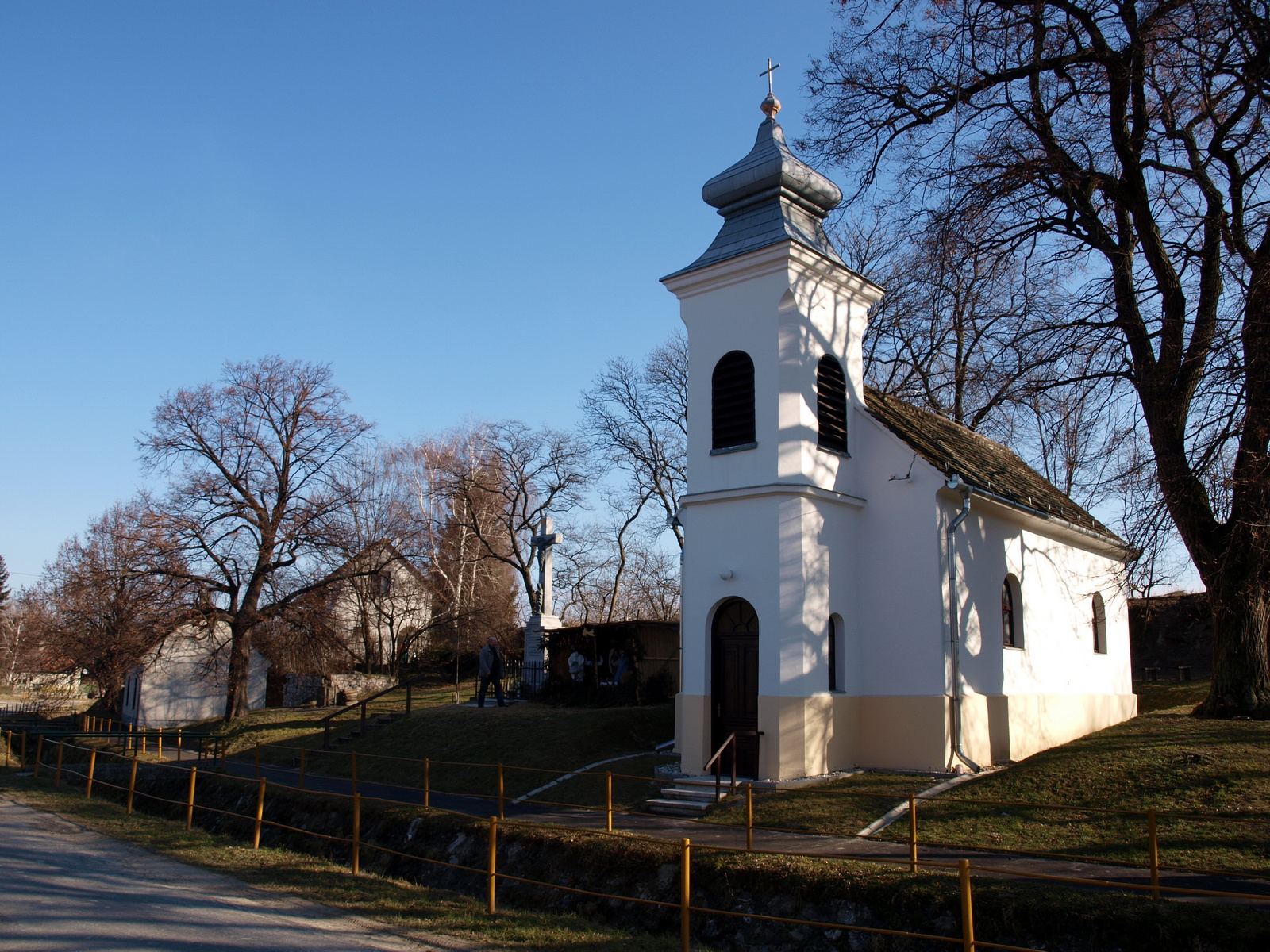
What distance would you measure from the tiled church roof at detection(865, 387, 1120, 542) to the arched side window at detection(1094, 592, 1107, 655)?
1646mm


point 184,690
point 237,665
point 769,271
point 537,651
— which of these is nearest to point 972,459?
point 769,271

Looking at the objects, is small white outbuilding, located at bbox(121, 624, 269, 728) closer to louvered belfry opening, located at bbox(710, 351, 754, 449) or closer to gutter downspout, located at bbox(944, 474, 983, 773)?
louvered belfry opening, located at bbox(710, 351, 754, 449)

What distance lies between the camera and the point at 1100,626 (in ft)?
75.1

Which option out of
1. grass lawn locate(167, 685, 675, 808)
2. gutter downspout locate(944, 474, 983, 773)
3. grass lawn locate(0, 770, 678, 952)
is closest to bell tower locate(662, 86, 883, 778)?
gutter downspout locate(944, 474, 983, 773)

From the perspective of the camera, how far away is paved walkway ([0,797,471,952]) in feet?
26.6

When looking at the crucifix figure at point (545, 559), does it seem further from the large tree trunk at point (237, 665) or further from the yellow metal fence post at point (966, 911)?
the yellow metal fence post at point (966, 911)

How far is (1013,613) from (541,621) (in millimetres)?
14518

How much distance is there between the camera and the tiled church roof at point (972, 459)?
1734 centimetres

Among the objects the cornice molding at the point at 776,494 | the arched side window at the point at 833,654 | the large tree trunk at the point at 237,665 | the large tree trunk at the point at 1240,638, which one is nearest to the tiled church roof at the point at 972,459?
the cornice molding at the point at 776,494

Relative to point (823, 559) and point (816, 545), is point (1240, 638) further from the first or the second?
point (816, 545)

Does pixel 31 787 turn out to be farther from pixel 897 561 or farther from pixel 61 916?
pixel 897 561

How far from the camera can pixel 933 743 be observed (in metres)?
15.4

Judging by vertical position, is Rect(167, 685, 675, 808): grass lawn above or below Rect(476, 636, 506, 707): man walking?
below

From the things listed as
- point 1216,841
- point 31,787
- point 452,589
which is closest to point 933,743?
point 1216,841
